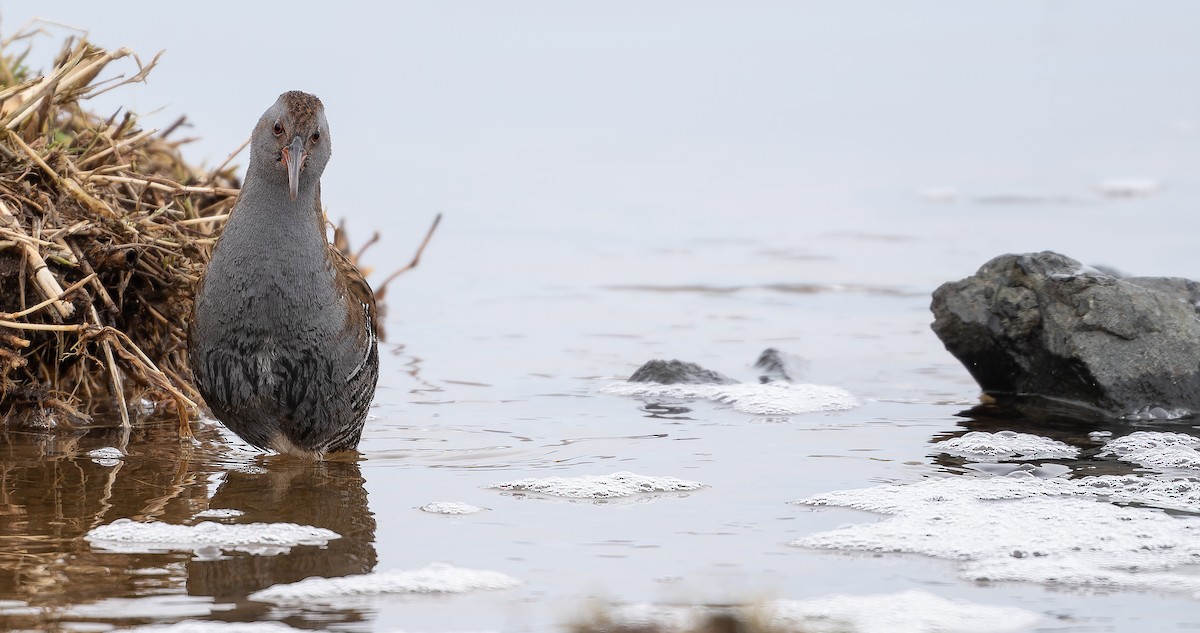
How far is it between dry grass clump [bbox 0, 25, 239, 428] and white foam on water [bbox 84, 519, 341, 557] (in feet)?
3.82

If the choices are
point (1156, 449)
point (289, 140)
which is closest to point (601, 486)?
point (289, 140)

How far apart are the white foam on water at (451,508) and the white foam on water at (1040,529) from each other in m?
1.04

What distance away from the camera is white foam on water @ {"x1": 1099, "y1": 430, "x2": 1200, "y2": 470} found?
5.65 meters

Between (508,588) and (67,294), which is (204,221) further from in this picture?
(508,588)

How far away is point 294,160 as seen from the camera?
558cm

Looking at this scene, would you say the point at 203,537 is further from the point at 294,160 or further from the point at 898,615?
the point at 898,615

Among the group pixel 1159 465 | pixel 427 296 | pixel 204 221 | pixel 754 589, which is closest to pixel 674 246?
pixel 427 296

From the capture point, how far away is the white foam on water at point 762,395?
22.4 ft

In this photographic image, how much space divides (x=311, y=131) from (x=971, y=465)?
2.65 m

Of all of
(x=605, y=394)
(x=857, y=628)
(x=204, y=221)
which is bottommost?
(x=857, y=628)

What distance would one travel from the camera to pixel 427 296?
9898 mm

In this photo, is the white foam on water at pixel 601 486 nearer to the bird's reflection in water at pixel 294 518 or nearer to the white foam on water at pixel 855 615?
the bird's reflection in water at pixel 294 518

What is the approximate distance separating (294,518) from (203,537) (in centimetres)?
41

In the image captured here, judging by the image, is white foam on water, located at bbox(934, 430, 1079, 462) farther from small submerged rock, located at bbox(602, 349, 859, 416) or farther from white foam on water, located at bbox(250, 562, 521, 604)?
white foam on water, located at bbox(250, 562, 521, 604)
